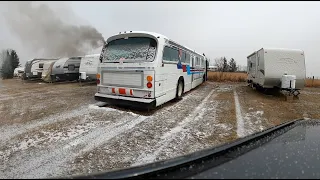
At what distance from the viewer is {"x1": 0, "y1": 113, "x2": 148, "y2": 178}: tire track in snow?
3285mm

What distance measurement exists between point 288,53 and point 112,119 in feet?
32.4

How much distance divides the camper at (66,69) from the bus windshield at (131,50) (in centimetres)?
1070

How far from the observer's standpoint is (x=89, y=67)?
1602 cm

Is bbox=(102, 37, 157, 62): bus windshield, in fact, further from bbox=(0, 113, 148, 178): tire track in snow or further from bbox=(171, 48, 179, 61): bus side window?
bbox=(0, 113, 148, 178): tire track in snow

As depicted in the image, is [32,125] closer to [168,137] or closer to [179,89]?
[168,137]

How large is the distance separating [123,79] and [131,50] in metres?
1.00

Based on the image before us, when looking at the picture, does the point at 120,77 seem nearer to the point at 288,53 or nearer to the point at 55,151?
the point at 55,151

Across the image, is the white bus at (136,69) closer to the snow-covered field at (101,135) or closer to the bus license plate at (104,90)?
the bus license plate at (104,90)

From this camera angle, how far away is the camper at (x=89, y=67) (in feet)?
52.0

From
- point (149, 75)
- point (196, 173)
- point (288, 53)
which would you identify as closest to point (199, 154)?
point (196, 173)

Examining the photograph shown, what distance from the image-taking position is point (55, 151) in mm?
4035

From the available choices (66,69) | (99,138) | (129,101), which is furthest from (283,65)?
(66,69)

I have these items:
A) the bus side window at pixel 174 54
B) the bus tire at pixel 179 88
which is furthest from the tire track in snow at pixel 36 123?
the bus tire at pixel 179 88

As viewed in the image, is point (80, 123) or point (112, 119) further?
point (112, 119)
